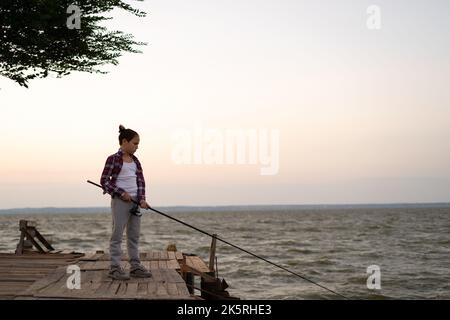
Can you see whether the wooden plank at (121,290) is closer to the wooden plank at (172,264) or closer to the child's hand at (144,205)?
the child's hand at (144,205)

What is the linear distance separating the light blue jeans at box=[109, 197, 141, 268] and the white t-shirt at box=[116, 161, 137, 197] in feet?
0.62

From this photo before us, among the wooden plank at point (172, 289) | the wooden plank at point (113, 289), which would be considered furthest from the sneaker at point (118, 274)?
the wooden plank at point (172, 289)

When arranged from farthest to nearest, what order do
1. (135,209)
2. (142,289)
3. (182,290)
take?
(135,209), (142,289), (182,290)

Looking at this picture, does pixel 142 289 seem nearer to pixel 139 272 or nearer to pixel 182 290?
pixel 182 290

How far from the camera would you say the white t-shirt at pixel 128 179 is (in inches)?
346

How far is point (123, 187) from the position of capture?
8781 mm

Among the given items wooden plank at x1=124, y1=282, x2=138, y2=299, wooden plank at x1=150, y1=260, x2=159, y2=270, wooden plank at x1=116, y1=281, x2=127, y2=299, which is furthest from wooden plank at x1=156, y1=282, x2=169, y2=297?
wooden plank at x1=150, y1=260, x2=159, y2=270

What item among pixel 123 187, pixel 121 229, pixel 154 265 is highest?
pixel 123 187

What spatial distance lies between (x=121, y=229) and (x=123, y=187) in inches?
25.2

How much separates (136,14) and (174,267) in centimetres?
546

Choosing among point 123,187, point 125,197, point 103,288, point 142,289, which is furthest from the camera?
point 123,187

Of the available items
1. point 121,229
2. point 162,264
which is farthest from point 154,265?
point 121,229

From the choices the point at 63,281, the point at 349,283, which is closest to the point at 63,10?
the point at 63,281
